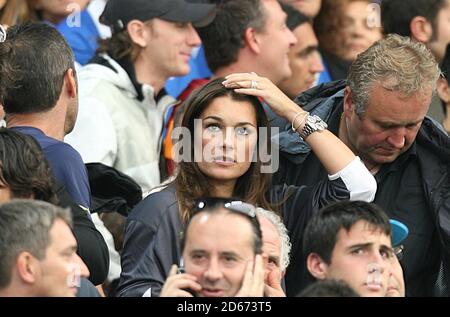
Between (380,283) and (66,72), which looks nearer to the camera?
(380,283)

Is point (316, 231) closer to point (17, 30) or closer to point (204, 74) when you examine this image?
point (17, 30)

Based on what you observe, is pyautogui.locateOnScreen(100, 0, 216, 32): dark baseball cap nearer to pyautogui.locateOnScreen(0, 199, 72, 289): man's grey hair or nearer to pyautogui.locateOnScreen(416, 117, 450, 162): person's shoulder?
pyautogui.locateOnScreen(416, 117, 450, 162): person's shoulder

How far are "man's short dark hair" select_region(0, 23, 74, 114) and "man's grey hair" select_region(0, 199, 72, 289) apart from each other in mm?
984

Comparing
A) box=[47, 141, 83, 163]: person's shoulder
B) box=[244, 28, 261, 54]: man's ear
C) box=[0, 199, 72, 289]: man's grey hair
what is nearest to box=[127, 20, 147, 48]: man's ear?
box=[244, 28, 261, 54]: man's ear

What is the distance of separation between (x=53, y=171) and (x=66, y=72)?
0.49 m

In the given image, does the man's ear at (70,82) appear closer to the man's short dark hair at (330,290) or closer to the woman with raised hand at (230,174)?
the woman with raised hand at (230,174)

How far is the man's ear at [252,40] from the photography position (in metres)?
9.18

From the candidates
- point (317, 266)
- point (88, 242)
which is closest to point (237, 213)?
point (317, 266)

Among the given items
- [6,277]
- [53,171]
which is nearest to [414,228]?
[53,171]

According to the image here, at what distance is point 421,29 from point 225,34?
3.67ft

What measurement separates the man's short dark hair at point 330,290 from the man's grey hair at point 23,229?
36.9 inches

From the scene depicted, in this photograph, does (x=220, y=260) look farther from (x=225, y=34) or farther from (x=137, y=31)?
(x=225, y=34)

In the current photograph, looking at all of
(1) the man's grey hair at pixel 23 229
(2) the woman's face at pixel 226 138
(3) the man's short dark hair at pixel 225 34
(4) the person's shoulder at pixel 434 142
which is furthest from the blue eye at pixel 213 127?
(3) the man's short dark hair at pixel 225 34

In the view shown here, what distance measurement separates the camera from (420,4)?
30.1ft
